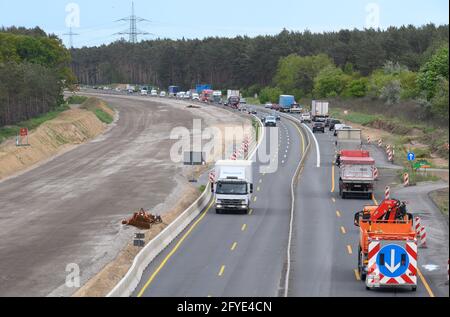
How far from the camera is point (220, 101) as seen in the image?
181 metres

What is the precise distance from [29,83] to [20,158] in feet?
123

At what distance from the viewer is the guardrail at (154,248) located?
3120cm

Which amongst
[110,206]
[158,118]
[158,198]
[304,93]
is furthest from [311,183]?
[304,93]

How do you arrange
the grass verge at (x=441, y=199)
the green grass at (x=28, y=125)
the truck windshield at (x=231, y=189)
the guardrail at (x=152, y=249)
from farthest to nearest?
the green grass at (x=28, y=125) → the truck windshield at (x=231, y=189) → the grass verge at (x=441, y=199) → the guardrail at (x=152, y=249)

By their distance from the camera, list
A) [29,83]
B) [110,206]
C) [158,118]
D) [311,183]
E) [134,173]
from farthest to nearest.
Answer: [158,118]
[29,83]
[134,173]
[311,183]
[110,206]

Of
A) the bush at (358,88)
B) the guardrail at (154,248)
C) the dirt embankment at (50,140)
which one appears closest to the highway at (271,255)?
the guardrail at (154,248)

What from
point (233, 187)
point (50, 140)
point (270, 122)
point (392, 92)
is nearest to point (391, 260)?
point (233, 187)

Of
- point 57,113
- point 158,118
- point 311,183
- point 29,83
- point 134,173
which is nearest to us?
point 311,183

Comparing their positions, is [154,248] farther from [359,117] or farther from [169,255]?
[359,117]

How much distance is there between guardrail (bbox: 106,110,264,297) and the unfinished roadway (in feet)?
8.05

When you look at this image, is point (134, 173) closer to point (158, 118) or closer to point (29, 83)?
point (29, 83)

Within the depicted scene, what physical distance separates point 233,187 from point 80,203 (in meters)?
13.9

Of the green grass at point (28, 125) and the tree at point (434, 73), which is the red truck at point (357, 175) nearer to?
the green grass at point (28, 125)

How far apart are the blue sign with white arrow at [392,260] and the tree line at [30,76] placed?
79333 mm
